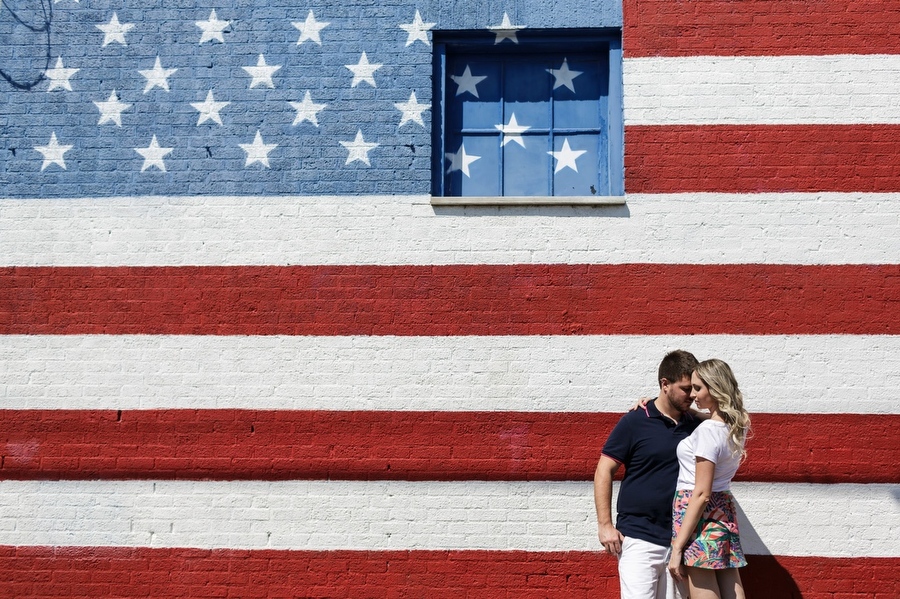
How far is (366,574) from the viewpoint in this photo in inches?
223

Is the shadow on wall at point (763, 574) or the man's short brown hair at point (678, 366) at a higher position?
the man's short brown hair at point (678, 366)

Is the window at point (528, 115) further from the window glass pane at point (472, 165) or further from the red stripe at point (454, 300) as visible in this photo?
the red stripe at point (454, 300)

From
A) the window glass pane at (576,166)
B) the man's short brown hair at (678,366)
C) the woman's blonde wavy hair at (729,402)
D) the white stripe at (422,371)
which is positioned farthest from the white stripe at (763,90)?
the woman's blonde wavy hair at (729,402)

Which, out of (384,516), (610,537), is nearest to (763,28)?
(610,537)

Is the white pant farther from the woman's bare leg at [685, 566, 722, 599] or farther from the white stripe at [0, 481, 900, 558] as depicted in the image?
the white stripe at [0, 481, 900, 558]

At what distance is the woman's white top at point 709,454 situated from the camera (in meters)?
4.32

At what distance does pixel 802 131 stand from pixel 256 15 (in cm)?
416

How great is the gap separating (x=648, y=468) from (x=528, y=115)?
9.57 feet

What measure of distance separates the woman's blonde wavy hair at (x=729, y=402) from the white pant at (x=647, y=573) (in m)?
0.75

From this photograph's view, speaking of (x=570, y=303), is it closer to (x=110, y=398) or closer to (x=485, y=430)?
(x=485, y=430)

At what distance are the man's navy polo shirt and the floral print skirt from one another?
0.14m

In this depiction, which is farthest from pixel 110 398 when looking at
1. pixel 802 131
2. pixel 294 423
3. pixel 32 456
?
pixel 802 131

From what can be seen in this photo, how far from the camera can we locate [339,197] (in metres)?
6.00

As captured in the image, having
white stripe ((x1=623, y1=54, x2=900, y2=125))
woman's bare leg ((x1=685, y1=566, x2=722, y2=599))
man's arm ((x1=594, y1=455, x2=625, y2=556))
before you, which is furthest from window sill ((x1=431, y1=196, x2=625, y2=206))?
woman's bare leg ((x1=685, y1=566, x2=722, y2=599))
